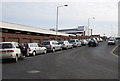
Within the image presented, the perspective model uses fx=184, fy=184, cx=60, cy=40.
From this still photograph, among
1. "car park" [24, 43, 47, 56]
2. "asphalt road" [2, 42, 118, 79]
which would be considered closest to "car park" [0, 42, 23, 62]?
"asphalt road" [2, 42, 118, 79]

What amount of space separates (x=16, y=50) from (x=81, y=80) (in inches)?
345

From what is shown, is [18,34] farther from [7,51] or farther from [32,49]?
[7,51]

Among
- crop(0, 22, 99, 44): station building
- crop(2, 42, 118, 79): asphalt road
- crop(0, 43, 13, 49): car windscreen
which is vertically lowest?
crop(2, 42, 118, 79): asphalt road

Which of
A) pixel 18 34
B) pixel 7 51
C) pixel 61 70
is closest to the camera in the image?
pixel 61 70

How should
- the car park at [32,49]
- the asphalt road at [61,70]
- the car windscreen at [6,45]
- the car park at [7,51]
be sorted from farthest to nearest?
the car park at [32,49] → the car windscreen at [6,45] → the car park at [7,51] → the asphalt road at [61,70]

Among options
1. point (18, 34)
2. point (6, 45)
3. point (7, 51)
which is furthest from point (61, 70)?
point (18, 34)

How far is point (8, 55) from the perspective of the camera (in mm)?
14742

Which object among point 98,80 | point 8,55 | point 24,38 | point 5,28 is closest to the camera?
point 98,80

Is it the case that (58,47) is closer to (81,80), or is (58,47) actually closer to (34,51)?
(34,51)

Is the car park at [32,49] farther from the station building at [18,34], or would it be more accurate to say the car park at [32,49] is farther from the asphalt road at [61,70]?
the station building at [18,34]

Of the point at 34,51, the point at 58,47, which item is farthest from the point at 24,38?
the point at 34,51

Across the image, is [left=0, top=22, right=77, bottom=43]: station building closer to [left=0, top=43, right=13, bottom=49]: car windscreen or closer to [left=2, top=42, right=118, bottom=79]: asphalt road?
[left=0, top=43, right=13, bottom=49]: car windscreen

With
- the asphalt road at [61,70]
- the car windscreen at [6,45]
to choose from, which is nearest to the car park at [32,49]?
the car windscreen at [6,45]

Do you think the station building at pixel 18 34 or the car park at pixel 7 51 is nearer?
the car park at pixel 7 51
